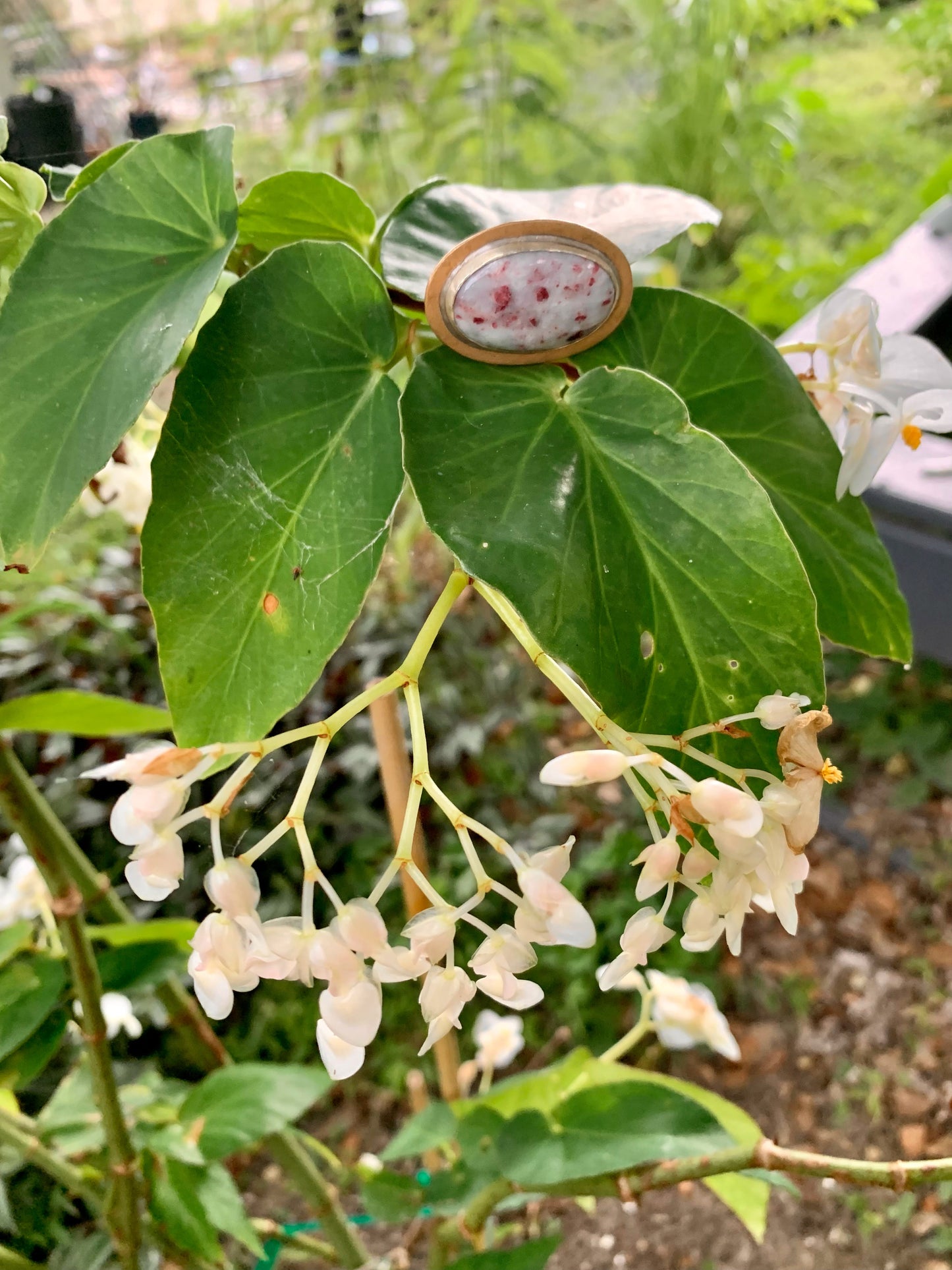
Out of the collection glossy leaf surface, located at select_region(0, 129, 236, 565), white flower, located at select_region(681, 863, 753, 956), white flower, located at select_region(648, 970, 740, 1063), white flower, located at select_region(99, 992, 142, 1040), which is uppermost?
glossy leaf surface, located at select_region(0, 129, 236, 565)

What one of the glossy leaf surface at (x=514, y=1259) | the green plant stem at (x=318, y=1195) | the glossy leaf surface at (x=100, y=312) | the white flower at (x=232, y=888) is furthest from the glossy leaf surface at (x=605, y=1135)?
the glossy leaf surface at (x=100, y=312)

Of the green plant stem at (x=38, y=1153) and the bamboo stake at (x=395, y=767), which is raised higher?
the bamboo stake at (x=395, y=767)

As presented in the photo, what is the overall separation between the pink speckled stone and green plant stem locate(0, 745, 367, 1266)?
26 cm

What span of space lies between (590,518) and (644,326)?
0.11 meters

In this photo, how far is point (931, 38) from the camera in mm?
2203

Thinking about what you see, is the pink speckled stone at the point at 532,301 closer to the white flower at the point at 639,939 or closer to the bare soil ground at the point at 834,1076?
the white flower at the point at 639,939

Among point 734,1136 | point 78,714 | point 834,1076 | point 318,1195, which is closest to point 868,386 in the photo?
point 78,714

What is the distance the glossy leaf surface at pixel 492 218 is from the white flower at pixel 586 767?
0.16 m

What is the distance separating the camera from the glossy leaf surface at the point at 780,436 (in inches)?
12.9

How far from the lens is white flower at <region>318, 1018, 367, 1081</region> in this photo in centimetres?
27

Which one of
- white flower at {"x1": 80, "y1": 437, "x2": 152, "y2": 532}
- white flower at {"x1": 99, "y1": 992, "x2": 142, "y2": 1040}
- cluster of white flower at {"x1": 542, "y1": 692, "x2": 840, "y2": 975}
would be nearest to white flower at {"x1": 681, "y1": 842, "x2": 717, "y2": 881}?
cluster of white flower at {"x1": 542, "y1": 692, "x2": 840, "y2": 975}

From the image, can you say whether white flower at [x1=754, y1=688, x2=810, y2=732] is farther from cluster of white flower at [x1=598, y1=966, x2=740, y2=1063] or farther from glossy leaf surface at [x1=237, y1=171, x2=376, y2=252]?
cluster of white flower at [x1=598, y1=966, x2=740, y2=1063]

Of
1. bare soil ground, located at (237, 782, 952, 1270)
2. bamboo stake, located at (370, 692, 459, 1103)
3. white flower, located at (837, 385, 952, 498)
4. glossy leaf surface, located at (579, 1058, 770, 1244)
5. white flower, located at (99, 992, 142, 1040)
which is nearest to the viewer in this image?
white flower, located at (837, 385, 952, 498)

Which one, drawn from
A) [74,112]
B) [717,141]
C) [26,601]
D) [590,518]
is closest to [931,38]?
[717,141]
